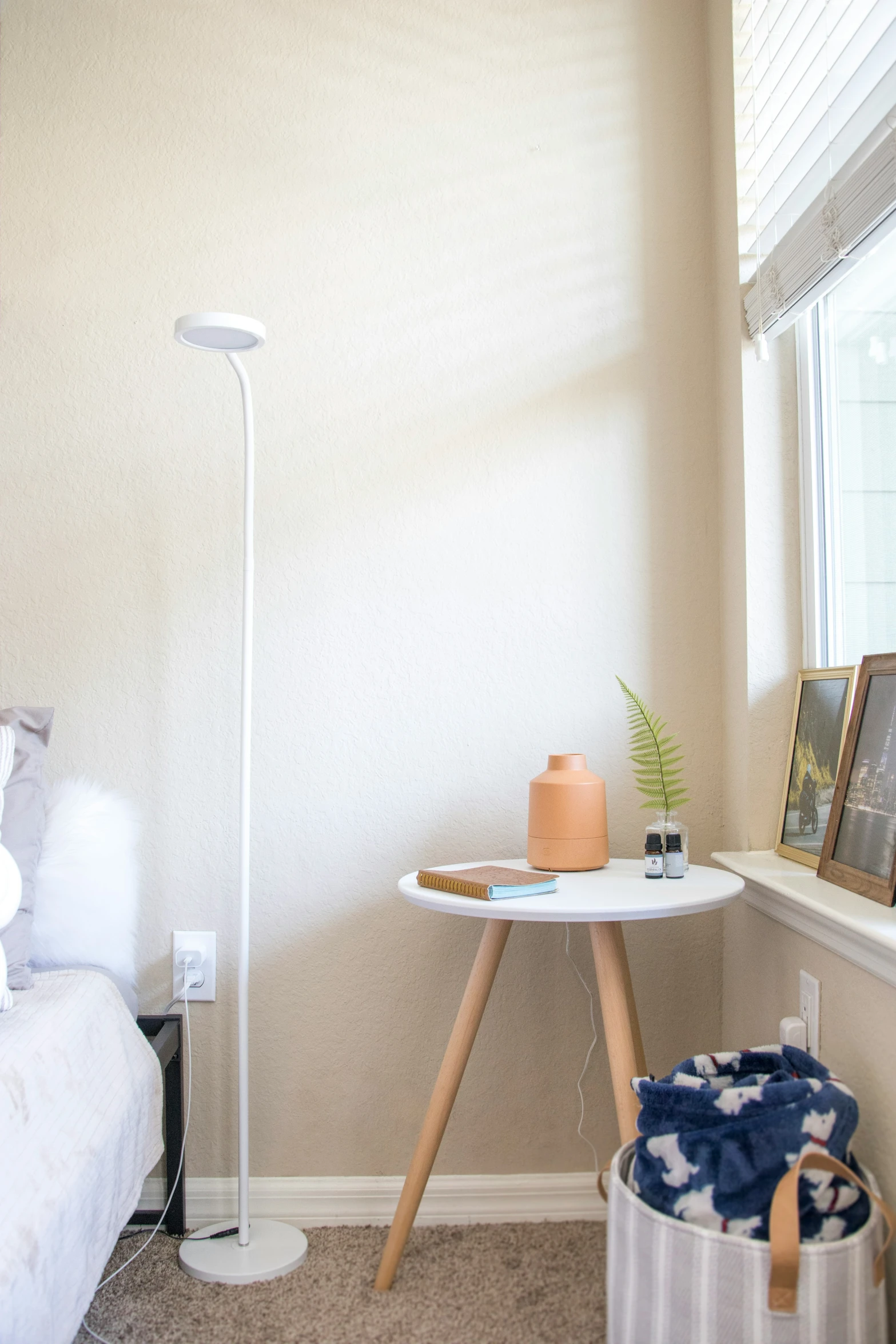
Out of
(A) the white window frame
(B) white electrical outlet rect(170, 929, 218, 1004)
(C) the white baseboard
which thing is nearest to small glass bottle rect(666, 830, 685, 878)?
(A) the white window frame

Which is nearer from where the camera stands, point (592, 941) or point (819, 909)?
point (819, 909)

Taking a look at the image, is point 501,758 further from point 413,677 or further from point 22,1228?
point 22,1228

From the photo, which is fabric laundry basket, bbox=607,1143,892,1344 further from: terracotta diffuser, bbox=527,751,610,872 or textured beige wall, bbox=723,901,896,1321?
terracotta diffuser, bbox=527,751,610,872

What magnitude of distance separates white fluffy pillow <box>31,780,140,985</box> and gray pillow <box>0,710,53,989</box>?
0.11ft

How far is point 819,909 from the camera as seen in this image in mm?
1240

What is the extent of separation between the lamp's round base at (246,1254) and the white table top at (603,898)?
2.13 feet

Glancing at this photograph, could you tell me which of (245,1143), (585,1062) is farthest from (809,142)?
(245,1143)

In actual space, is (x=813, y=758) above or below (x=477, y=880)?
above

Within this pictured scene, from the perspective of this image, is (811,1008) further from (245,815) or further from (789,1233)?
(245,815)

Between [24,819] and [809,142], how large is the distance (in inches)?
62.6

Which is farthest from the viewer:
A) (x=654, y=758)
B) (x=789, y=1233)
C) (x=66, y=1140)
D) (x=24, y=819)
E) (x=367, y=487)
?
(x=367, y=487)

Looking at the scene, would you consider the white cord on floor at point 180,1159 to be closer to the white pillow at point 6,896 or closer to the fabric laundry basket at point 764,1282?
the white pillow at point 6,896

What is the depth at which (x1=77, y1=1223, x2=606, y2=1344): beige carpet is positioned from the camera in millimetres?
1409

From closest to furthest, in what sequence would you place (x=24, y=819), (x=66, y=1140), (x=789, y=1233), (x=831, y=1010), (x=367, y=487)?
(x=789, y=1233)
(x=66, y=1140)
(x=831, y=1010)
(x=24, y=819)
(x=367, y=487)
